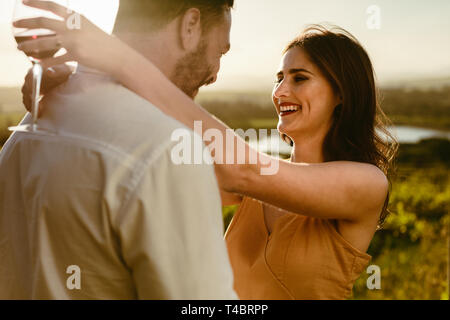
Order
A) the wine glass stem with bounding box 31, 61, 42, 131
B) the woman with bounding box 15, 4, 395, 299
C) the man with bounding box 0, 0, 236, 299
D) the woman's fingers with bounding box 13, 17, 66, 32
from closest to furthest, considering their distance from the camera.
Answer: the man with bounding box 0, 0, 236, 299 → the wine glass stem with bounding box 31, 61, 42, 131 → the woman's fingers with bounding box 13, 17, 66, 32 → the woman with bounding box 15, 4, 395, 299

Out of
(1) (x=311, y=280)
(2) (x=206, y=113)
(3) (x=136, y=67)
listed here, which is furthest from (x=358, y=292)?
(3) (x=136, y=67)

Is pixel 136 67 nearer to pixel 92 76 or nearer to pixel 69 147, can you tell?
pixel 92 76

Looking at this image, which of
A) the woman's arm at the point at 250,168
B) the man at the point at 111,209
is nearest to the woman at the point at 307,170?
the woman's arm at the point at 250,168

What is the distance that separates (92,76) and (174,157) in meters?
0.48

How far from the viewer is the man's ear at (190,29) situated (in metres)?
1.71

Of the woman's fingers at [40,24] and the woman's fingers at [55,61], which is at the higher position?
the woman's fingers at [40,24]

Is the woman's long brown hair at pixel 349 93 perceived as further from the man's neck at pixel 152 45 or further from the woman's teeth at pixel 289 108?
the man's neck at pixel 152 45

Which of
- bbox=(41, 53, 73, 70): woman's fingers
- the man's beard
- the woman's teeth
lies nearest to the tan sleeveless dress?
the woman's teeth

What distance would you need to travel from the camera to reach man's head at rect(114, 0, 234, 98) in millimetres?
1647

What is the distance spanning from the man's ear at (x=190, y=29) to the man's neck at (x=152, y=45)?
0.06 m

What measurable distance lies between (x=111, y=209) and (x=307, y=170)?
1.08 metres

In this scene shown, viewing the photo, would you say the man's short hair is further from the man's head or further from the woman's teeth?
the woman's teeth

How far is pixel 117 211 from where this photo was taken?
3.87 ft

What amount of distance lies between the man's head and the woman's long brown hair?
3.26 ft
